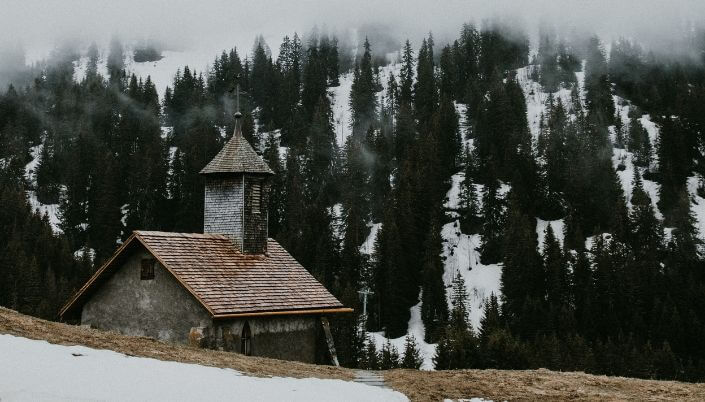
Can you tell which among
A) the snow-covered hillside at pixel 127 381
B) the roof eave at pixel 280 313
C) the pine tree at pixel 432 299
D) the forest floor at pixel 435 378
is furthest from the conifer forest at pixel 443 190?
the snow-covered hillside at pixel 127 381

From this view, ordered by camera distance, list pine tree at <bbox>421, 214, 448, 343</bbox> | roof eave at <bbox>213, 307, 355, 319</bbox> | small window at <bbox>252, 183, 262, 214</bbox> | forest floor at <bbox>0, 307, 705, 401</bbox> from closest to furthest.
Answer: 1. forest floor at <bbox>0, 307, 705, 401</bbox>
2. roof eave at <bbox>213, 307, 355, 319</bbox>
3. small window at <bbox>252, 183, 262, 214</bbox>
4. pine tree at <bbox>421, 214, 448, 343</bbox>

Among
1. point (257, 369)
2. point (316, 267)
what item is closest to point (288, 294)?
point (257, 369)

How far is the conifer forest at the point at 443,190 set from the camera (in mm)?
65250

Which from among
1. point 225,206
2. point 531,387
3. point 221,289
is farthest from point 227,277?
point 531,387

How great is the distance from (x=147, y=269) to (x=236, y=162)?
699 centimetres

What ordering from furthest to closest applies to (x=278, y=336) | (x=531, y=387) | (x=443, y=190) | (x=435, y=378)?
1. (x=443, y=190)
2. (x=278, y=336)
3. (x=435, y=378)
4. (x=531, y=387)

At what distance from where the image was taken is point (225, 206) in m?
28.3

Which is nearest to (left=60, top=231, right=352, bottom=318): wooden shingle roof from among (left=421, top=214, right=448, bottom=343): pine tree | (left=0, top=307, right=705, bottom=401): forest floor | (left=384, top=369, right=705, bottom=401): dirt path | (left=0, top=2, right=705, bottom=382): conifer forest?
(left=0, top=307, right=705, bottom=401): forest floor

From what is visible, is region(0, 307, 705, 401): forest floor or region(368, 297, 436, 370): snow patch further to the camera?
region(368, 297, 436, 370): snow patch

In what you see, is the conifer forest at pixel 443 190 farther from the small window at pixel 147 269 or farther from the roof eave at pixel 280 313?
the small window at pixel 147 269

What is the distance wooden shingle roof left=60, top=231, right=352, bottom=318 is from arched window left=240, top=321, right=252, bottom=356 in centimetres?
73

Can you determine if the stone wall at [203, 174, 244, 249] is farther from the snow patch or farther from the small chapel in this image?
the snow patch

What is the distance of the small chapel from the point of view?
22469 mm

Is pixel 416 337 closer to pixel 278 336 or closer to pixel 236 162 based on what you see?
pixel 236 162
